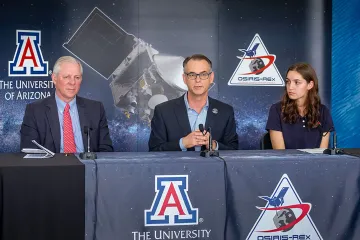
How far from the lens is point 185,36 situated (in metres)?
5.69

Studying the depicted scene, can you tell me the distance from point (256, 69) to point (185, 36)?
852mm

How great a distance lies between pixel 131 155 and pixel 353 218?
1.16m

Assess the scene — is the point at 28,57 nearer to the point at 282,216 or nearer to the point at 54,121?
the point at 54,121

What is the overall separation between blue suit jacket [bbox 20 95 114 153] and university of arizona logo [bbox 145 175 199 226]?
1.12 meters

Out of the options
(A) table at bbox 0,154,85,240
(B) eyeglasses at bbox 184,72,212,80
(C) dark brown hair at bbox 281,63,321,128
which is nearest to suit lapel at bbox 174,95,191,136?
(B) eyeglasses at bbox 184,72,212,80

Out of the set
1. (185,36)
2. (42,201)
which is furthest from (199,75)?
(185,36)

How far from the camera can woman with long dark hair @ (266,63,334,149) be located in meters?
3.60

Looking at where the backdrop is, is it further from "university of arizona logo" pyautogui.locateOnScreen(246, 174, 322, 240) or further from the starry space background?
"university of arizona logo" pyautogui.locateOnScreen(246, 174, 322, 240)

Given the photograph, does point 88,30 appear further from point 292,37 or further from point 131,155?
point 131,155

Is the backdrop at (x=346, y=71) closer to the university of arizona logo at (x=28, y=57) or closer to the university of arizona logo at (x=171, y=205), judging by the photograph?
the university of arizona logo at (x=28, y=57)

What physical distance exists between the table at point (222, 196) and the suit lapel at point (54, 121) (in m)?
0.90

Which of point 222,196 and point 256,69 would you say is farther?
point 256,69

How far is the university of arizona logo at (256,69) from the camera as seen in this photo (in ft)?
19.1

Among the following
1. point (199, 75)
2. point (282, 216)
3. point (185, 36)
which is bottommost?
point (282, 216)
